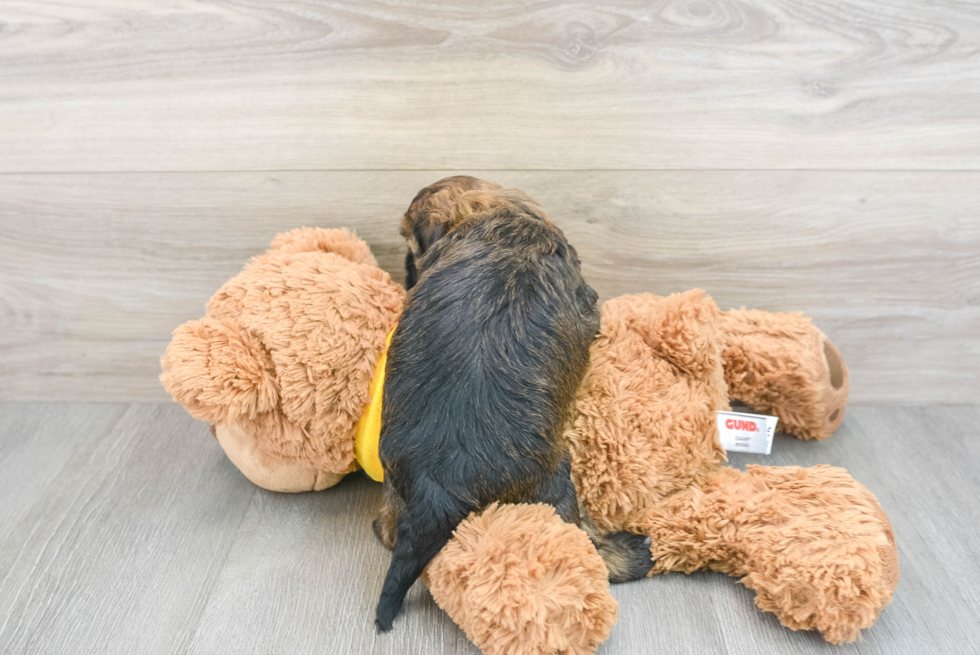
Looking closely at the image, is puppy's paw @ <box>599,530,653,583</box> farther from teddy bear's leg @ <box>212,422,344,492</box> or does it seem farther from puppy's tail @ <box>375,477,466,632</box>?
teddy bear's leg @ <box>212,422,344,492</box>

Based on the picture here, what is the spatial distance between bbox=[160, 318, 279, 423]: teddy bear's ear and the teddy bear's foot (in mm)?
396

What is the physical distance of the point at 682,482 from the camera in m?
1.10

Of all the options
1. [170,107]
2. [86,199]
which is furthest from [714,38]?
[86,199]

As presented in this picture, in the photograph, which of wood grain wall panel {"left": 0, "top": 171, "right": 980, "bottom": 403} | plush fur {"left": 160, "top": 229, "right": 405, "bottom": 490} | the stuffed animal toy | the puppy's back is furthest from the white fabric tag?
plush fur {"left": 160, "top": 229, "right": 405, "bottom": 490}

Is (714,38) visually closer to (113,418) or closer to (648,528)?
(648,528)

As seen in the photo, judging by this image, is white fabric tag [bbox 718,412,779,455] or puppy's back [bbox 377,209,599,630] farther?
white fabric tag [bbox 718,412,779,455]

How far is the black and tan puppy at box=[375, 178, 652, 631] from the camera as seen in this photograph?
3.11 feet

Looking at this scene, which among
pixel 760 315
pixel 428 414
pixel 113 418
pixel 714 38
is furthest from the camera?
pixel 113 418

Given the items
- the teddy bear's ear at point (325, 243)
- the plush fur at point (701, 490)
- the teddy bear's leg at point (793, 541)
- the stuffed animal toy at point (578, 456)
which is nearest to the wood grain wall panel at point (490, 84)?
the teddy bear's ear at point (325, 243)

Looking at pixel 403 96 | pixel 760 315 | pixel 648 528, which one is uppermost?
pixel 403 96

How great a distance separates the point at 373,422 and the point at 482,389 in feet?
0.90

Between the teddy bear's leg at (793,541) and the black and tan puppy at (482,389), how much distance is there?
80mm

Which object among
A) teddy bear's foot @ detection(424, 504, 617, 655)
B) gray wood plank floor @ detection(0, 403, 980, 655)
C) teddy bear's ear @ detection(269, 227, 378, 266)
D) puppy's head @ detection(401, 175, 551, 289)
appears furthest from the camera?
teddy bear's ear @ detection(269, 227, 378, 266)

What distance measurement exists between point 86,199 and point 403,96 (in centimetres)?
69
